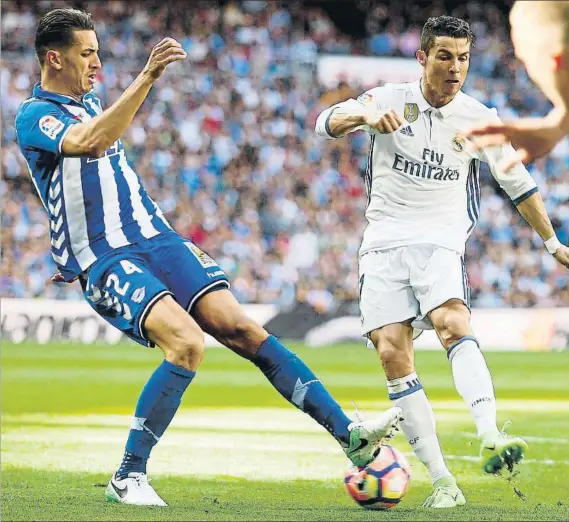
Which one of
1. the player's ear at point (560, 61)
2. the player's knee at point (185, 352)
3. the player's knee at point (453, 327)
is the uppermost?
the player's ear at point (560, 61)

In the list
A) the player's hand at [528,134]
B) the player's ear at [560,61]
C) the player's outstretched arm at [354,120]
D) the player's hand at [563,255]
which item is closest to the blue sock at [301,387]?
the player's outstretched arm at [354,120]

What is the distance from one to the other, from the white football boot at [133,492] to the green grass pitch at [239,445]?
98 millimetres

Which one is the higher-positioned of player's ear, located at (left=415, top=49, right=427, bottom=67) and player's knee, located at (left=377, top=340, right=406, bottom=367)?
player's ear, located at (left=415, top=49, right=427, bottom=67)

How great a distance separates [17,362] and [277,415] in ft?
22.9

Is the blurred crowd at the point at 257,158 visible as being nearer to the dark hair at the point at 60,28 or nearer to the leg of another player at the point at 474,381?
the dark hair at the point at 60,28

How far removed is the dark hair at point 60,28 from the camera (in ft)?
19.4

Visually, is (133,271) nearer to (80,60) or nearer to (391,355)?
(80,60)

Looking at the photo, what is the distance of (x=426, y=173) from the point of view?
6406 millimetres

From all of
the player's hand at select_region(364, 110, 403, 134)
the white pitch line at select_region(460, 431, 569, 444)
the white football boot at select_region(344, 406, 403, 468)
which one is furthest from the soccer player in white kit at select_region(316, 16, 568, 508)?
the white pitch line at select_region(460, 431, 569, 444)

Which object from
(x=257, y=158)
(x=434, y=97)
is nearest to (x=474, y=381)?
(x=434, y=97)

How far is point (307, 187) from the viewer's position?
2381cm

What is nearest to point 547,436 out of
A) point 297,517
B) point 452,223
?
point 452,223

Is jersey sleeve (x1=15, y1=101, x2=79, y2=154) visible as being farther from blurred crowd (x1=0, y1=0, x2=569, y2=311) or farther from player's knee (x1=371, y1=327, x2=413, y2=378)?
blurred crowd (x1=0, y1=0, x2=569, y2=311)

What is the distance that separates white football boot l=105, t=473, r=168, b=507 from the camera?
5641 mm
